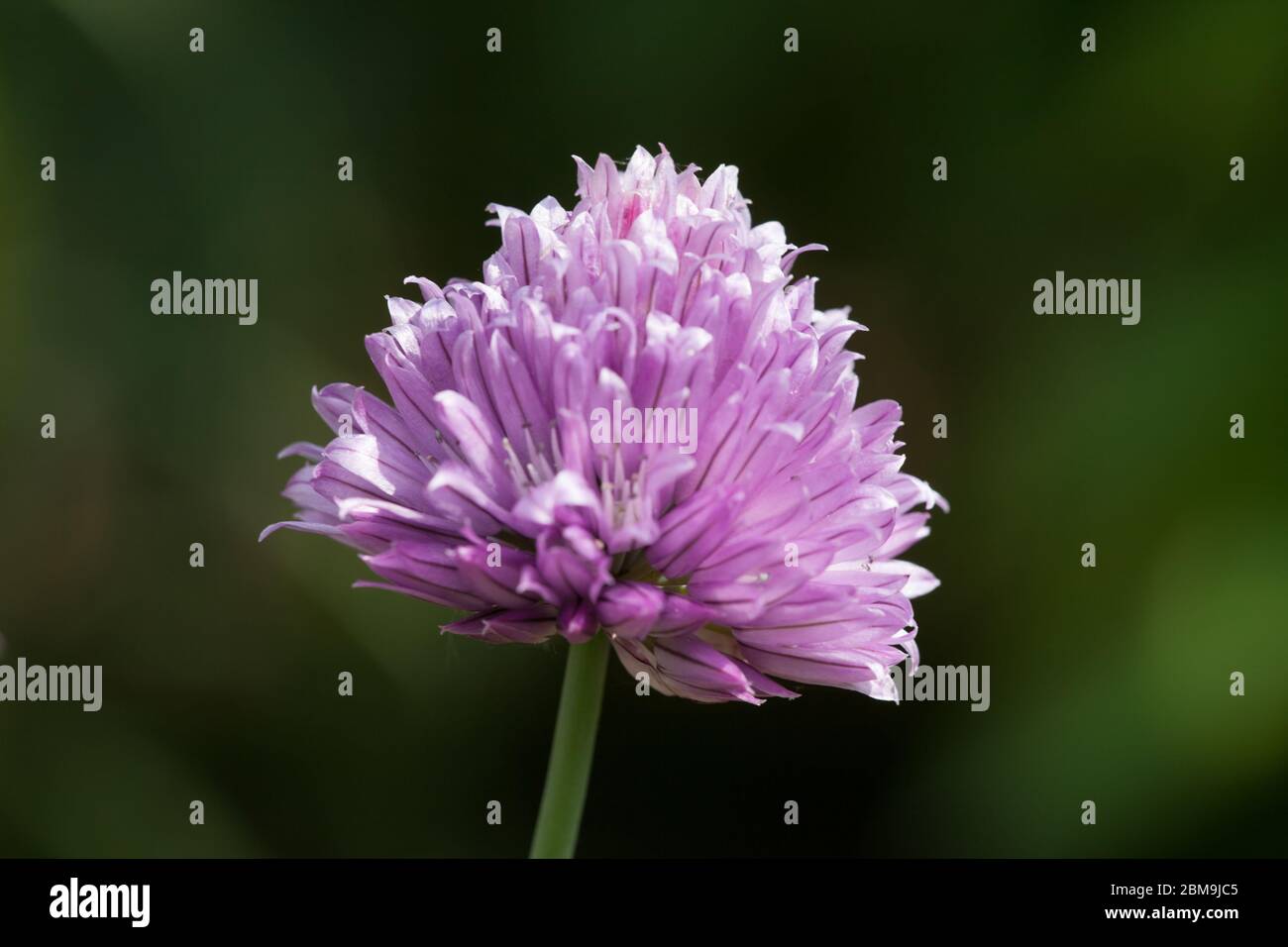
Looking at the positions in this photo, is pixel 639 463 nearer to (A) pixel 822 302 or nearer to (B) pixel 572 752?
(B) pixel 572 752

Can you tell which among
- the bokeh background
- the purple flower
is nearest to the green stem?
Result: the purple flower

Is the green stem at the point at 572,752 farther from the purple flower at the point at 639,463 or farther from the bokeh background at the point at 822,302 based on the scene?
the bokeh background at the point at 822,302

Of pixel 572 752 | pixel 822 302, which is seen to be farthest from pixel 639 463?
pixel 822 302

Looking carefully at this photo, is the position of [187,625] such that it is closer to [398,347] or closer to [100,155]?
[100,155]

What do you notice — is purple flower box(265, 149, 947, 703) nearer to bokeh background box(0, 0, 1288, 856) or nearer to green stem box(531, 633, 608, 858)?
green stem box(531, 633, 608, 858)
